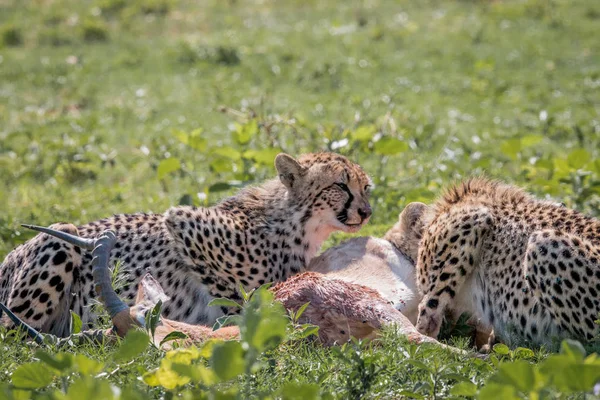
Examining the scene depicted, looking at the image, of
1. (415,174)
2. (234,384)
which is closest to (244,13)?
(415,174)

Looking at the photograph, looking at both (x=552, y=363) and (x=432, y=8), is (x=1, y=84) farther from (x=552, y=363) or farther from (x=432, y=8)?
(x=552, y=363)

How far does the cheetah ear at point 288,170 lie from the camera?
634 centimetres

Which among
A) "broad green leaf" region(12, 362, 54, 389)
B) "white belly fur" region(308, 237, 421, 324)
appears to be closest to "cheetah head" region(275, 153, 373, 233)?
"white belly fur" region(308, 237, 421, 324)

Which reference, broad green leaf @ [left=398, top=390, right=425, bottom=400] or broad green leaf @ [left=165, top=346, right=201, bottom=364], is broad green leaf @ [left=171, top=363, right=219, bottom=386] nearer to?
broad green leaf @ [left=165, top=346, right=201, bottom=364]

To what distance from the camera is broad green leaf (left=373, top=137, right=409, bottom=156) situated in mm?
7801

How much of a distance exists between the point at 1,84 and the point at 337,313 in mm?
9934

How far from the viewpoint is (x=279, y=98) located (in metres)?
12.5

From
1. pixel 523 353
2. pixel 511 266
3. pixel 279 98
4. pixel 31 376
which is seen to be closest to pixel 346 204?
pixel 511 266

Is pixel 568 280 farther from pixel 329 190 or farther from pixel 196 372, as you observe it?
pixel 196 372

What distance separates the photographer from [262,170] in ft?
26.7

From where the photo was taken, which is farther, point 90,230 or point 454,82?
point 454,82

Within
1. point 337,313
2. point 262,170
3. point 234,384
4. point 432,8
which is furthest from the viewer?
point 432,8

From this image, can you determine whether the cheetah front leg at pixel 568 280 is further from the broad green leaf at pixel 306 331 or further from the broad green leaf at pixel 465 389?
the broad green leaf at pixel 465 389

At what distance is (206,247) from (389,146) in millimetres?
2327
